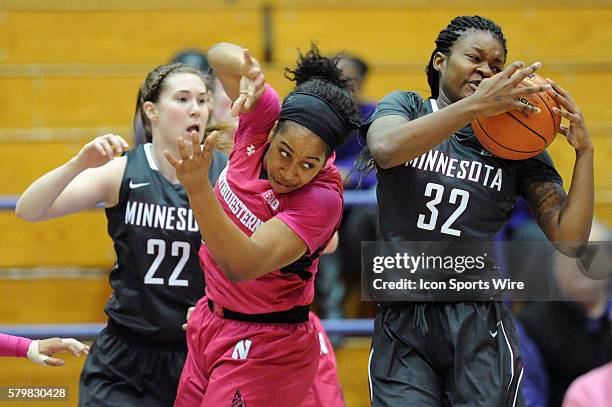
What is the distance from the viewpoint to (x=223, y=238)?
260 centimetres

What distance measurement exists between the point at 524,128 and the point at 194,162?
40.4 inches

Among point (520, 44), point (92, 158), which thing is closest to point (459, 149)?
point (92, 158)

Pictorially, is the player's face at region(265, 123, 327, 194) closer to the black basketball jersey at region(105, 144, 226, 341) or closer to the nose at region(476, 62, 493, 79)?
the nose at region(476, 62, 493, 79)

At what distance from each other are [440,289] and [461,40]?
797 millimetres

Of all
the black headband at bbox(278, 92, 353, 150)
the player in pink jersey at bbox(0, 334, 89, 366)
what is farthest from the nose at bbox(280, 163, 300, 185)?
the player in pink jersey at bbox(0, 334, 89, 366)

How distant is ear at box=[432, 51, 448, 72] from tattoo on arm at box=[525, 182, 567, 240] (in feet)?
1.60

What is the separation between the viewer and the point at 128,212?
11.7 feet

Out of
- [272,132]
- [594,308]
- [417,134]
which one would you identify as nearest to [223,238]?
[272,132]

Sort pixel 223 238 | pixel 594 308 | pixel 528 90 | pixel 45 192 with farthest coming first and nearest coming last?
pixel 594 308
pixel 45 192
pixel 528 90
pixel 223 238

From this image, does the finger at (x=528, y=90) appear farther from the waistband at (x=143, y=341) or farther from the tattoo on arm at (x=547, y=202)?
the waistband at (x=143, y=341)

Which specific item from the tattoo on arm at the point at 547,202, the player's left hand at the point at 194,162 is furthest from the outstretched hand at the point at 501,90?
the player's left hand at the point at 194,162

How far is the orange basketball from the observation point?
2840 millimetres

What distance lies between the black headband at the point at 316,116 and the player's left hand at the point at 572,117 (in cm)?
65

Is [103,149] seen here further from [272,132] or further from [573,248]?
[573,248]
